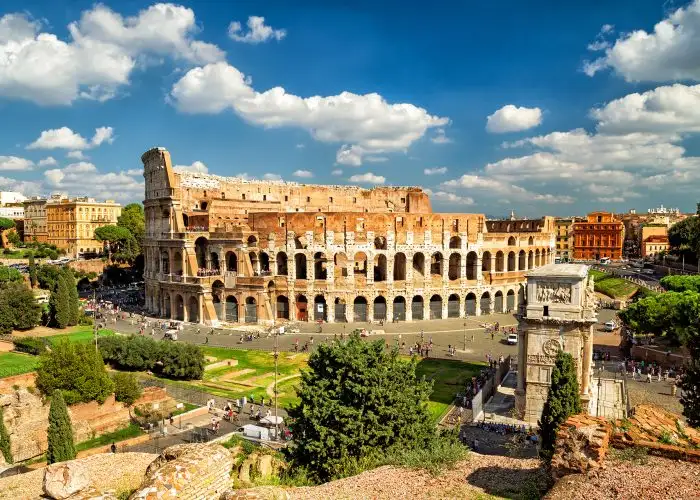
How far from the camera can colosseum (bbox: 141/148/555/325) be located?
50688mm

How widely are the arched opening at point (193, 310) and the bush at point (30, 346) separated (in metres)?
17.3

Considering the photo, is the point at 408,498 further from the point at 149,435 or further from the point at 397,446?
the point at 149,435

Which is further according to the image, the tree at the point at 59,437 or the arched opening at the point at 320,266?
the arched opening at the point at 320,266

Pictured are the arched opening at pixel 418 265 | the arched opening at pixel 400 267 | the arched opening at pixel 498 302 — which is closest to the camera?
the arched opening at pixel 418 265

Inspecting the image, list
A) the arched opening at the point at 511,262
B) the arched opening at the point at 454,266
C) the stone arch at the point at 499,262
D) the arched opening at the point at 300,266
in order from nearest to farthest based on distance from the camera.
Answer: the arched opening at the point at 300,266
the arched opening at the point at 454,266
the arched opening at the point at 511,262
the stone arch at the point at 499,262

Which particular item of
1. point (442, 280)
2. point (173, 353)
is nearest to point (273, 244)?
point (442, 280)

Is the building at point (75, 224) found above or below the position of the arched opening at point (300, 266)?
above

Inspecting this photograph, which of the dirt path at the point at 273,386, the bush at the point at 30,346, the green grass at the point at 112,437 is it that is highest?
the bush at the point at 30,346

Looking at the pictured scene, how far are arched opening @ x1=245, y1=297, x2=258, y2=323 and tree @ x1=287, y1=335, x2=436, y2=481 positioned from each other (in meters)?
33.6

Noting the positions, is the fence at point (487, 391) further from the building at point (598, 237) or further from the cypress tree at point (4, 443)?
the building at point (598, 237)

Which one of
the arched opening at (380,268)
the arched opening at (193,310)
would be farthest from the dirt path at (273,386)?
the arched opening at (380,268)

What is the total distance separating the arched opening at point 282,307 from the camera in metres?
51.6

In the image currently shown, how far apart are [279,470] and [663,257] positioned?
314 ft

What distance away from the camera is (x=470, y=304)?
53656mm
